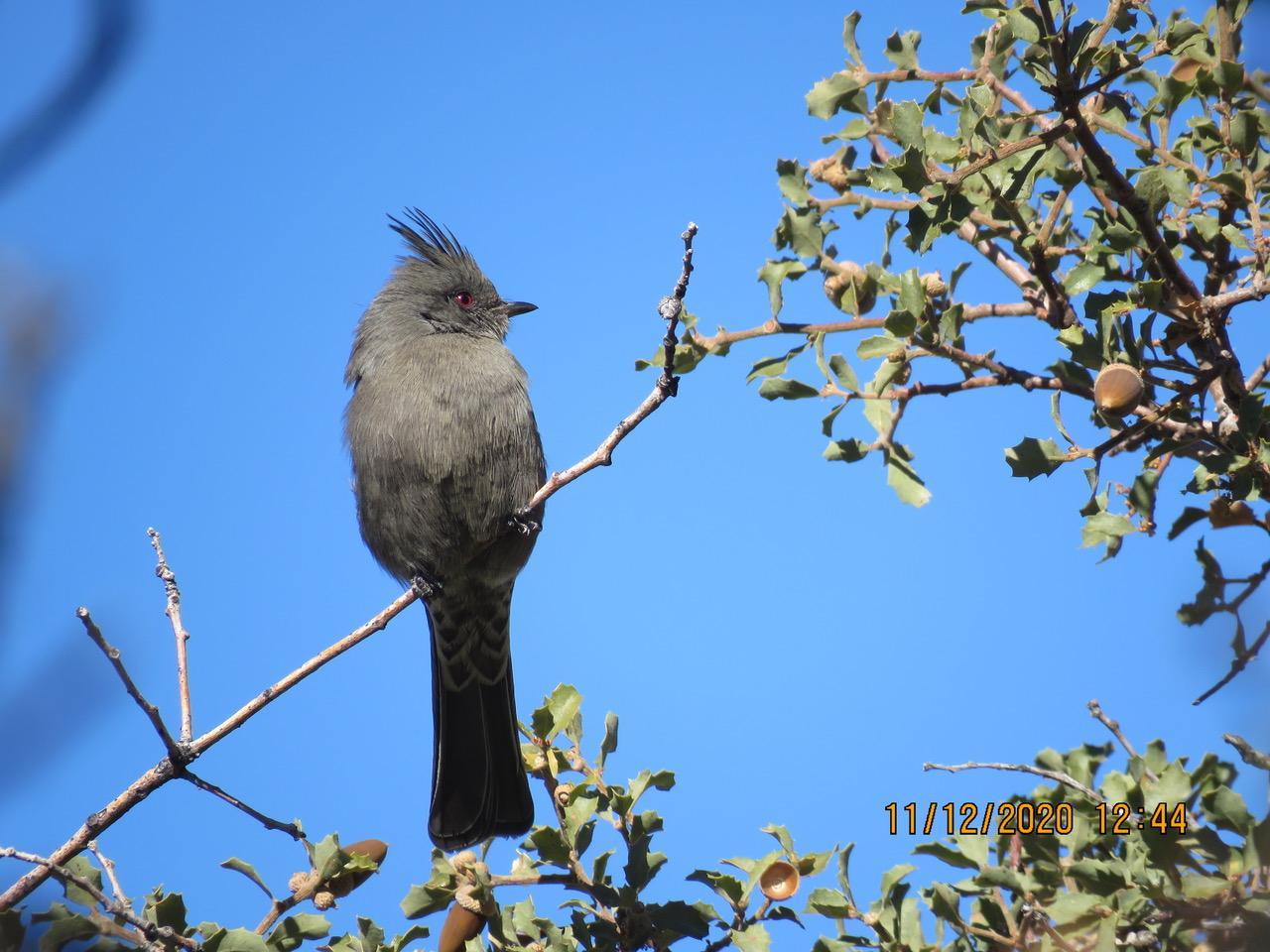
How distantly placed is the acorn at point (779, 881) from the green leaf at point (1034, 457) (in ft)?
Result: 4.25

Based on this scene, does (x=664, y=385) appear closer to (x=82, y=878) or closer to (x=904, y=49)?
(x=904, y=49)

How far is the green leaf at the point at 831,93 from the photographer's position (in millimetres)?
3967

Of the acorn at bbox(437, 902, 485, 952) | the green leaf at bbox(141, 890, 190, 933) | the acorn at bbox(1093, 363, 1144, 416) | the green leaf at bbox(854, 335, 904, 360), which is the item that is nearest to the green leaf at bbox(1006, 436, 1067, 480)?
the acorn at bbox(1093, 363, 1144, 416)

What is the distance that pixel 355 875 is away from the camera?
359 centimetres

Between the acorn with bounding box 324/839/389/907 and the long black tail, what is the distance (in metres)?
2.21

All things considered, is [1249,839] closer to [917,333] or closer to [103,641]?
[917,333]

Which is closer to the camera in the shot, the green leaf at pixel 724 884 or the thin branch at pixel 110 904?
the thin branch at pixel 110 904

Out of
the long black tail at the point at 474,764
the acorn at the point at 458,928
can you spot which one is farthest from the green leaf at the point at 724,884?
the long black tail at the point at 474,764

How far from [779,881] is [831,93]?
244 cm

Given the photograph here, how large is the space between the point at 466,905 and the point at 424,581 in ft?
7.78

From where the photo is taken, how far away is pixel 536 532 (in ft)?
19.1

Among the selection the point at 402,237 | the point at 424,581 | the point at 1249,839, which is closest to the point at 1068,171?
the point at 1249,839

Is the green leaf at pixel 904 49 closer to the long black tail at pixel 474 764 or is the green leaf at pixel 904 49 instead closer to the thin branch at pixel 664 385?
the thin branch at pixel 664 385
